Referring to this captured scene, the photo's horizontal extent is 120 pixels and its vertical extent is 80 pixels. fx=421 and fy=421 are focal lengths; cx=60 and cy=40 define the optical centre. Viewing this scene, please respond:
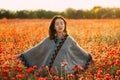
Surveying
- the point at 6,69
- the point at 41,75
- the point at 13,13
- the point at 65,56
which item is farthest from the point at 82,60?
the point at 13,13

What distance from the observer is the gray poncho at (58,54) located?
6.70 m

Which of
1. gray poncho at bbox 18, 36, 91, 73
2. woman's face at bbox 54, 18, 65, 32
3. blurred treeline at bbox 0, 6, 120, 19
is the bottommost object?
blurred treeline at bbox 0, 6, 120, 19

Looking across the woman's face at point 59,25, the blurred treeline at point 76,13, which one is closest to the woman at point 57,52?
the woman's face at point 59,25

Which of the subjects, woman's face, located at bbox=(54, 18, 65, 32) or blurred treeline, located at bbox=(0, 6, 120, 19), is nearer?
woman's face, located at bbox=(54, 18, 65, 32)

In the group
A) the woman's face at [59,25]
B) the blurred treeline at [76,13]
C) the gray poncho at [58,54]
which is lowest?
the blurred treeline at [76,13]

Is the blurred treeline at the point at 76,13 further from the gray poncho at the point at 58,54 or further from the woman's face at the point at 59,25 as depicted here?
the woman's face at the point at 59,25

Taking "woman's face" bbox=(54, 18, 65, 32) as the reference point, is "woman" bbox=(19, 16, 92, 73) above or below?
below

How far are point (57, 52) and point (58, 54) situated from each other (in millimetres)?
58

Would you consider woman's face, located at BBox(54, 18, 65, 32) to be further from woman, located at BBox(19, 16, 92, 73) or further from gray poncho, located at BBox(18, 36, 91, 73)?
gray poncho, located at BBox(18, 36, 91, 73)

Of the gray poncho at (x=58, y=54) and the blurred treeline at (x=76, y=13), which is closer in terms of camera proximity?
the gray poncho at (x=58, y=54)

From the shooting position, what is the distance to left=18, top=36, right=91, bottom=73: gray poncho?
6703mm

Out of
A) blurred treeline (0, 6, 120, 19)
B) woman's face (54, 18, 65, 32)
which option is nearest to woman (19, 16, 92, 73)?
woman's face (54, 18, 65, 32)

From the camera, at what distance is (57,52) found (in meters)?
6.74

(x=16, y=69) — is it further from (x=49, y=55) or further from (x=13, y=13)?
(x=13, y=13)
